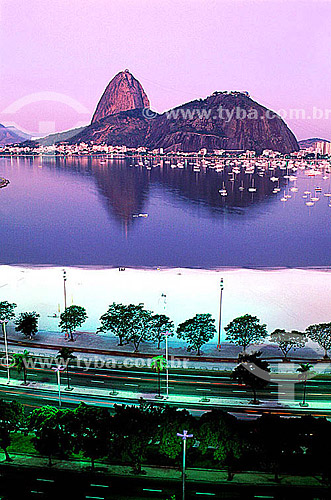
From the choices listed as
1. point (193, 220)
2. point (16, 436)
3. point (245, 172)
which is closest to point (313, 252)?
point (193, 220)

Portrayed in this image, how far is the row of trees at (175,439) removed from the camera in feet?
25.6

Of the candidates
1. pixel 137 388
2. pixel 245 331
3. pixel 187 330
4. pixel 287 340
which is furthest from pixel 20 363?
pixel 287 340

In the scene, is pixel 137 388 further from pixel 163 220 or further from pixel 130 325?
pixel 163 220

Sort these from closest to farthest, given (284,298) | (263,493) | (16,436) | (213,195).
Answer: (263,493) → (16,436) → (284,298) → (213,195)

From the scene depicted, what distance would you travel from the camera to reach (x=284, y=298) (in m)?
18.2

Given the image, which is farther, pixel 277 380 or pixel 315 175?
pixel 315 175

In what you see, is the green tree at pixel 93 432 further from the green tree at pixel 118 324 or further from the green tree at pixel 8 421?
the green tree at pixel 118 324

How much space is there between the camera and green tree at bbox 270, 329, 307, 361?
43.2 ft

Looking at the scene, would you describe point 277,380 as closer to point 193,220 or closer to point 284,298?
point 284,298

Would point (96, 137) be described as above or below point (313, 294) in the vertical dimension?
above

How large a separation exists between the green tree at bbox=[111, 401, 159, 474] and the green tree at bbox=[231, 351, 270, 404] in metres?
2.68

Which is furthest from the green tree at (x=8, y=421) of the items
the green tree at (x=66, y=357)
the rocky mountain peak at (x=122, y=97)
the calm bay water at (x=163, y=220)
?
the rocky mountain peak at (x=122, y=97)

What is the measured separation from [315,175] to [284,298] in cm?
4474

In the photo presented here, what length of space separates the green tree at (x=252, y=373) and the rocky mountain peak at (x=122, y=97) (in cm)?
7158
